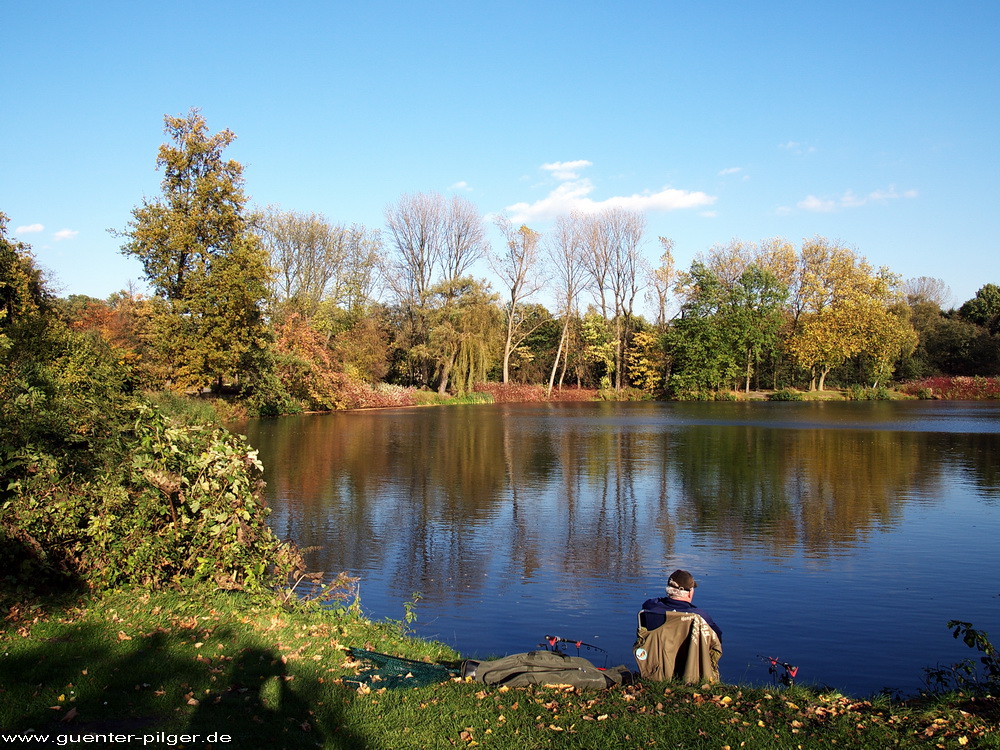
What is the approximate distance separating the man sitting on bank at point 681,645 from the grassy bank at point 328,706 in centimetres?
21

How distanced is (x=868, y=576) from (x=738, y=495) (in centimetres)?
551

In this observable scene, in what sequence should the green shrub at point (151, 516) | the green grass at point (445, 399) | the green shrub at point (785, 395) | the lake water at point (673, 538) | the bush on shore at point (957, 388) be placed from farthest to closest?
the bush on shore at point (957, 388) → the green shrub at point (785, 395) → the green grass at point (445, 399) → the lake water at point (673, 538) → the green shrub at point (151, 516)

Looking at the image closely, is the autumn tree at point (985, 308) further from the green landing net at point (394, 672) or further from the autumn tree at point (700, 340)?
the green landing net at point (394, 672)

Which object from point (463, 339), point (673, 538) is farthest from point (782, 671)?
point (463, 339)

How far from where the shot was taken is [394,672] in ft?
17.1

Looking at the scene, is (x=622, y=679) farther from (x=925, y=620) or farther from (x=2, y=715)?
(x=925, y=620)

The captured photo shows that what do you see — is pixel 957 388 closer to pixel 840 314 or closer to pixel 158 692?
pixel 840 314

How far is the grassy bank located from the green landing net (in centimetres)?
8

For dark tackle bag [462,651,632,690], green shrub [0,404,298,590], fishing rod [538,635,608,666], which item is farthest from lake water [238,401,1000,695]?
green shrub [0,404,298,590]

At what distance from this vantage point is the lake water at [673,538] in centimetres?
744

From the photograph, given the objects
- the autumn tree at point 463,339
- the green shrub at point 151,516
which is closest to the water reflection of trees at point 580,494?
the green shrub at point 151,516

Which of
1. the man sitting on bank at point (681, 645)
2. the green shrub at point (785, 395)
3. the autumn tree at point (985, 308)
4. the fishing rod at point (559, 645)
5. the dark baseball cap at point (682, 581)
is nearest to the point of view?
the man sitting on bank at point (681, 645)

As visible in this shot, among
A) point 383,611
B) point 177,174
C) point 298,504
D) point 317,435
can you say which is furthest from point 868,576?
point 177,174

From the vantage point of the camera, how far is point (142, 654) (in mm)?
5027
